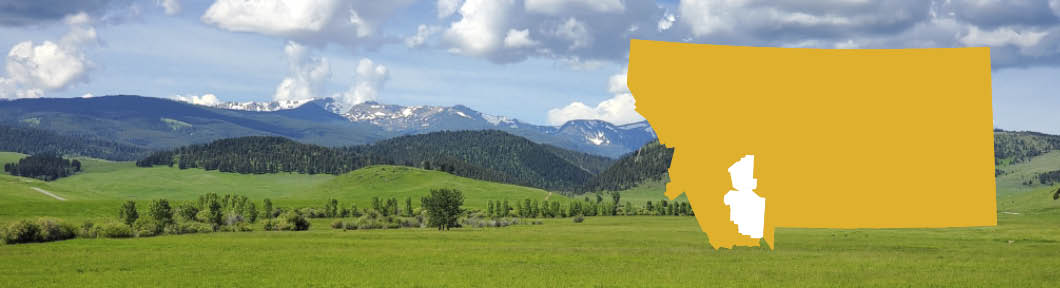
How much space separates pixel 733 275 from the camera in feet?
143

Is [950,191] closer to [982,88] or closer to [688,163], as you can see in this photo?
[982,88]

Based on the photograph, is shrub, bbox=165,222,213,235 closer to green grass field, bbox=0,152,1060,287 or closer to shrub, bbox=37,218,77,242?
shrub, bbox=37,218,77,242

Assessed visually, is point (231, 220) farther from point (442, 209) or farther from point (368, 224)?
point (442, 209)

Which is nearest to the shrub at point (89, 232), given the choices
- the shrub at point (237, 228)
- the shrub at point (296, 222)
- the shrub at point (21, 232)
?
the shrub at point (21, 232)

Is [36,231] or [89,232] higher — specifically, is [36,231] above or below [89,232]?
above

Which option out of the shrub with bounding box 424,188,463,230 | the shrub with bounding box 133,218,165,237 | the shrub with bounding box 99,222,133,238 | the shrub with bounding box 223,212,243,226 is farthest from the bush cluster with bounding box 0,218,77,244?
the shrub with bounding box 424,188,463,230

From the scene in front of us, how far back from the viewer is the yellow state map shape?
42.4 metres

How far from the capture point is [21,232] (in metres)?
76.5

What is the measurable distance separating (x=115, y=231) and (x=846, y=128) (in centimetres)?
8179

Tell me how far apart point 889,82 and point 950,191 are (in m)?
7.37

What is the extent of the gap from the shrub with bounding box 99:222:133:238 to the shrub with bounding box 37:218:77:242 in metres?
3.28

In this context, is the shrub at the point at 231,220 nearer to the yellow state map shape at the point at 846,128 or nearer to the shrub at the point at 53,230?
the shrub at the point at 53,230

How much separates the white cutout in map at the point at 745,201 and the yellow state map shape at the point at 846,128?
707 mm

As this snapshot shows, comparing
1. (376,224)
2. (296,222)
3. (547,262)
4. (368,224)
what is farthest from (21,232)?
(547,262)
